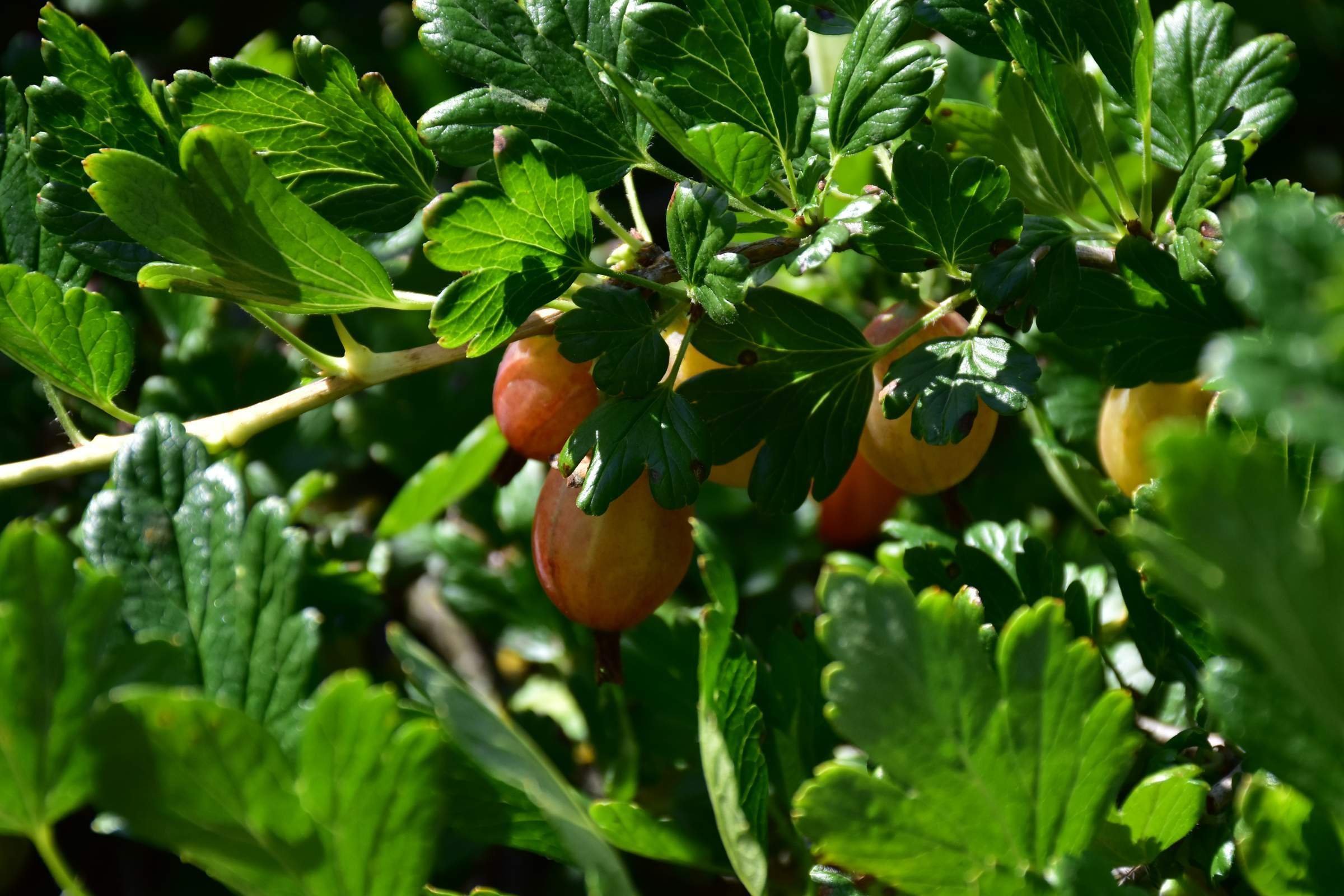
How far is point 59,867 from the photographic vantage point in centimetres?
48

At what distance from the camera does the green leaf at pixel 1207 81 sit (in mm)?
722

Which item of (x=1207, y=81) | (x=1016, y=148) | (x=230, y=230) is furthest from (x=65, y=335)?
(x=1207, y=81)

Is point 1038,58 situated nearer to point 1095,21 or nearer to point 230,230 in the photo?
point 1095,21

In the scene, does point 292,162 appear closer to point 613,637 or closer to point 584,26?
point 584,26

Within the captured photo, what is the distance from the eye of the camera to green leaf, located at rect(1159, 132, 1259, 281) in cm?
61

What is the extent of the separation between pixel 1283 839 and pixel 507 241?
45 cm

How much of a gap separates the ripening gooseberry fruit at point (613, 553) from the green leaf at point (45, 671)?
1.01 ft

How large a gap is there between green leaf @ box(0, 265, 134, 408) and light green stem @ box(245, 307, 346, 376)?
0.09 meters

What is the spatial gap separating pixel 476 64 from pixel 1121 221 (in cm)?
39

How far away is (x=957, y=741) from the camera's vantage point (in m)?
0.48

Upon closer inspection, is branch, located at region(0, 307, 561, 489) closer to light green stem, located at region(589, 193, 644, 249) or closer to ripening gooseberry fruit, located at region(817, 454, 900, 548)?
light green stem, located at region(589, 193, 644, 249)

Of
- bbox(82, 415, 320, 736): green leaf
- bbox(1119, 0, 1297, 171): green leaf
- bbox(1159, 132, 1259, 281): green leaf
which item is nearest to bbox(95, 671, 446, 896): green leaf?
bbox(82, 415, 320, 736): green leaf

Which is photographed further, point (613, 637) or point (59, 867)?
point (613, 637)

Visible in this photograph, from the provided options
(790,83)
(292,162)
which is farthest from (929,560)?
(292,162)
